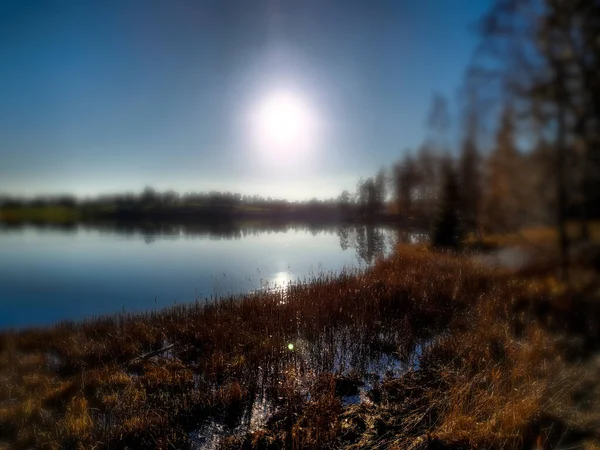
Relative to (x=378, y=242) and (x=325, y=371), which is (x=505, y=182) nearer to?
(x=325, y=371)

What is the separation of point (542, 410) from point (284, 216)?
72572 mm

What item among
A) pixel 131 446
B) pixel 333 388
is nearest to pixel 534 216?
pixel 333 388

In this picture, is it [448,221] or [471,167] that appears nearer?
[471,167]

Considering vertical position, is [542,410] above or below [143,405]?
above

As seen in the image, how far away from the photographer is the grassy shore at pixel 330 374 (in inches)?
124

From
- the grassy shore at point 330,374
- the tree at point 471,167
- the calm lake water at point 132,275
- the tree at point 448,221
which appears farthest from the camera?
the tree at point 448,221

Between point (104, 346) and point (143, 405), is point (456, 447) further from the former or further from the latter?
point (104, 346)

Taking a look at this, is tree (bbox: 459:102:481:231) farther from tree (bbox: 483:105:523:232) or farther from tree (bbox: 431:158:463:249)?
tree (bbox: 431:158:463:249)

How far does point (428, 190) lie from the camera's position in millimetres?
17703

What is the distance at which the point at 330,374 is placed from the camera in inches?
171

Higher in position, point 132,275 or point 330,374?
point 330,374

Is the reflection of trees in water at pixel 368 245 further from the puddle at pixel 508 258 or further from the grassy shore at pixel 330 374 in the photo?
the grassy shore at pixel 330 374

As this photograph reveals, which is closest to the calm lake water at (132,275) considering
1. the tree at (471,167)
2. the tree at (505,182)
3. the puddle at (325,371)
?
the tree at (471,167)

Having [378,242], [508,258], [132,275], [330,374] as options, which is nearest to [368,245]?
[378,242]
